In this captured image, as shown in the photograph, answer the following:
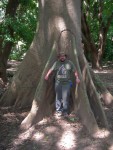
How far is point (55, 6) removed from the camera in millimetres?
8633

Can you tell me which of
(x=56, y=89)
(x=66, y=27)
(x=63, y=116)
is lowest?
(x=63, y=116)

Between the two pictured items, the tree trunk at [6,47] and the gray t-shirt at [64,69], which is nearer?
the gray t-shirt at [64,69]

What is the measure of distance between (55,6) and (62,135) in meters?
3.54

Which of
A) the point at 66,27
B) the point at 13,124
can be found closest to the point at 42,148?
the point at 13,124

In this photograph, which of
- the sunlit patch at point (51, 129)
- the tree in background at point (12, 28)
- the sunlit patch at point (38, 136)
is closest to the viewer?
the sunlit patch at point (38, 136)

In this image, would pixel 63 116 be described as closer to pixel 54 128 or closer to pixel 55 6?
pixel 54 128

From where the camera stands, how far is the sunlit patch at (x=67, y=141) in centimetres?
704

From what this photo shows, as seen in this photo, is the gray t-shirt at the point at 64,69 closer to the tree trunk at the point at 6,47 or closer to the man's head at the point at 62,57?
the man's head at the point at 62,57

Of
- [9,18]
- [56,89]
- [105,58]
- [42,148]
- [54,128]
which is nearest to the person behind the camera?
[42,148]

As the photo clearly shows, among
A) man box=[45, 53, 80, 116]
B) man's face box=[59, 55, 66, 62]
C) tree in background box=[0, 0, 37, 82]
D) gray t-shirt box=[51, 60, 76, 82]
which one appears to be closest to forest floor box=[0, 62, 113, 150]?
man box=[45, 53, 80, 116]

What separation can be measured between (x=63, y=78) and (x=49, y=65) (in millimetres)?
555

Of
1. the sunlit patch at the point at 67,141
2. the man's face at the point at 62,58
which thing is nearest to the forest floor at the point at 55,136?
the sunlit patch at the point at 67,141

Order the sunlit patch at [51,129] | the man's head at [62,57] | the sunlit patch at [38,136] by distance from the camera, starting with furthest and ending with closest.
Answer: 1. the man's head at [62,57]
2. the sunlit patch at [51,129]
3. the sunlit patch at [38,136]

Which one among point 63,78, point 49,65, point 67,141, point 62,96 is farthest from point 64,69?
point 67,141
